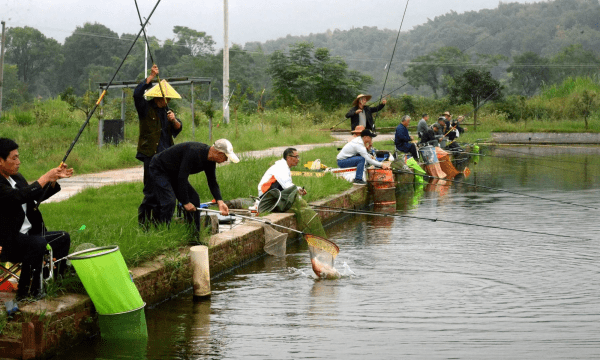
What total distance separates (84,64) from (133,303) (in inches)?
3391

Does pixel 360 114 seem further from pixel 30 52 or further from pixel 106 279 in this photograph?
pixel 30 52

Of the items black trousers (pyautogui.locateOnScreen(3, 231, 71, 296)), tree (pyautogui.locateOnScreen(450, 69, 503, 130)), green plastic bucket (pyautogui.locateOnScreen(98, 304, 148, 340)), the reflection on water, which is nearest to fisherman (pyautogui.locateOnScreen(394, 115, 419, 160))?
the reflection on water

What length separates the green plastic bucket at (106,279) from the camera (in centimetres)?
621

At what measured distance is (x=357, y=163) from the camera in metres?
15.7

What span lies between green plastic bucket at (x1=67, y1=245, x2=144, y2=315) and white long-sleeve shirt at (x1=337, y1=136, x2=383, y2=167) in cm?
910

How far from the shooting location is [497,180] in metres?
20.1

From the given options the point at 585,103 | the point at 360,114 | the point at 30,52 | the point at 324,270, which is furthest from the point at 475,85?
the point at 30,52

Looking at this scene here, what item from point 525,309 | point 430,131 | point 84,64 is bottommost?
point 525,309

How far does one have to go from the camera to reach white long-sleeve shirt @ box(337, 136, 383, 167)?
15.0 meters

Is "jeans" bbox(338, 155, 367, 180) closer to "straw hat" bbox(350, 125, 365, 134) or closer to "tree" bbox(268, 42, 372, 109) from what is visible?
"straw hat" bbox(350, 125, 365, 134)

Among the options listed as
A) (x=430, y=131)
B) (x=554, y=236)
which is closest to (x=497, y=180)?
(x=430, y=131)

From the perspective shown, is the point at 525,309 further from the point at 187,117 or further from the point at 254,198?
the point at 187,117

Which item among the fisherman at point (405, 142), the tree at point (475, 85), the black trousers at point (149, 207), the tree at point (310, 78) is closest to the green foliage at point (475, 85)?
the tree at point (475, 85)

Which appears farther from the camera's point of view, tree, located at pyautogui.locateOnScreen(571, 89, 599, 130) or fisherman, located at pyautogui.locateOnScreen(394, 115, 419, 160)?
tree, located at pyautogui.locateOnScreen(571, 89, 599, 130)
